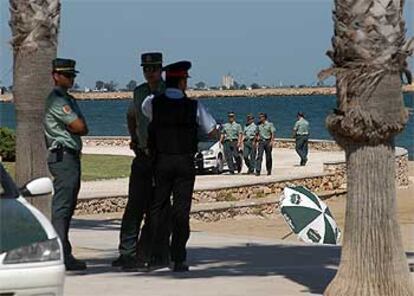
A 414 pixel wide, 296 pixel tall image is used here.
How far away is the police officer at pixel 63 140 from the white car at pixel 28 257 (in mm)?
2821

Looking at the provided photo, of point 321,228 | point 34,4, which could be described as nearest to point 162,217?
point 34,4

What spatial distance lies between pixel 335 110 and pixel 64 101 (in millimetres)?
2817

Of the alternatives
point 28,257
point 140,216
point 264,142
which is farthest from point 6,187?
point 264,142

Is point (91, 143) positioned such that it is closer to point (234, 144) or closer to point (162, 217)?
point (234, 144)

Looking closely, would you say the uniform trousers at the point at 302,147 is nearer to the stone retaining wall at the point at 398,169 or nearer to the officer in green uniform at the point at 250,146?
the officer in green uniform at the point at 250,146

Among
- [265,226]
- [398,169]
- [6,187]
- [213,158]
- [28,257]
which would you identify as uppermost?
[6,187]

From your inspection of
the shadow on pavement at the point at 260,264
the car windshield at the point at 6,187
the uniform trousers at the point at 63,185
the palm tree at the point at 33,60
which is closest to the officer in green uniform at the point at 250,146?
the shadow on pavement at the point at 260,264

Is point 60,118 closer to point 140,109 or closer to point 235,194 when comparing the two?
point 140,109

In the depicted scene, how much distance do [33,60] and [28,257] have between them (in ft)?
14.5

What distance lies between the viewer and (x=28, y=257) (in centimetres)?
709

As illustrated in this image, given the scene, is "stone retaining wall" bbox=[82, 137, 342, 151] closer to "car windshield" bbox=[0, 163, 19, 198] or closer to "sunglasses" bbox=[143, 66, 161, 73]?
"sunglasses" bbox=[143, 66, 161, 73]

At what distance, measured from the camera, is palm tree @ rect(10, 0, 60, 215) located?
1118 centimetres

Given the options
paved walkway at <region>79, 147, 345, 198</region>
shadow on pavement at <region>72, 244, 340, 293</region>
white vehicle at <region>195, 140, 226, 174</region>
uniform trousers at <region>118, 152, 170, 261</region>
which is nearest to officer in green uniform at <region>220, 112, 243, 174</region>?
white vehicle at <region>195, 140, 226, 174</region>

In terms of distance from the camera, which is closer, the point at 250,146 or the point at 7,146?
the point at 7,146
